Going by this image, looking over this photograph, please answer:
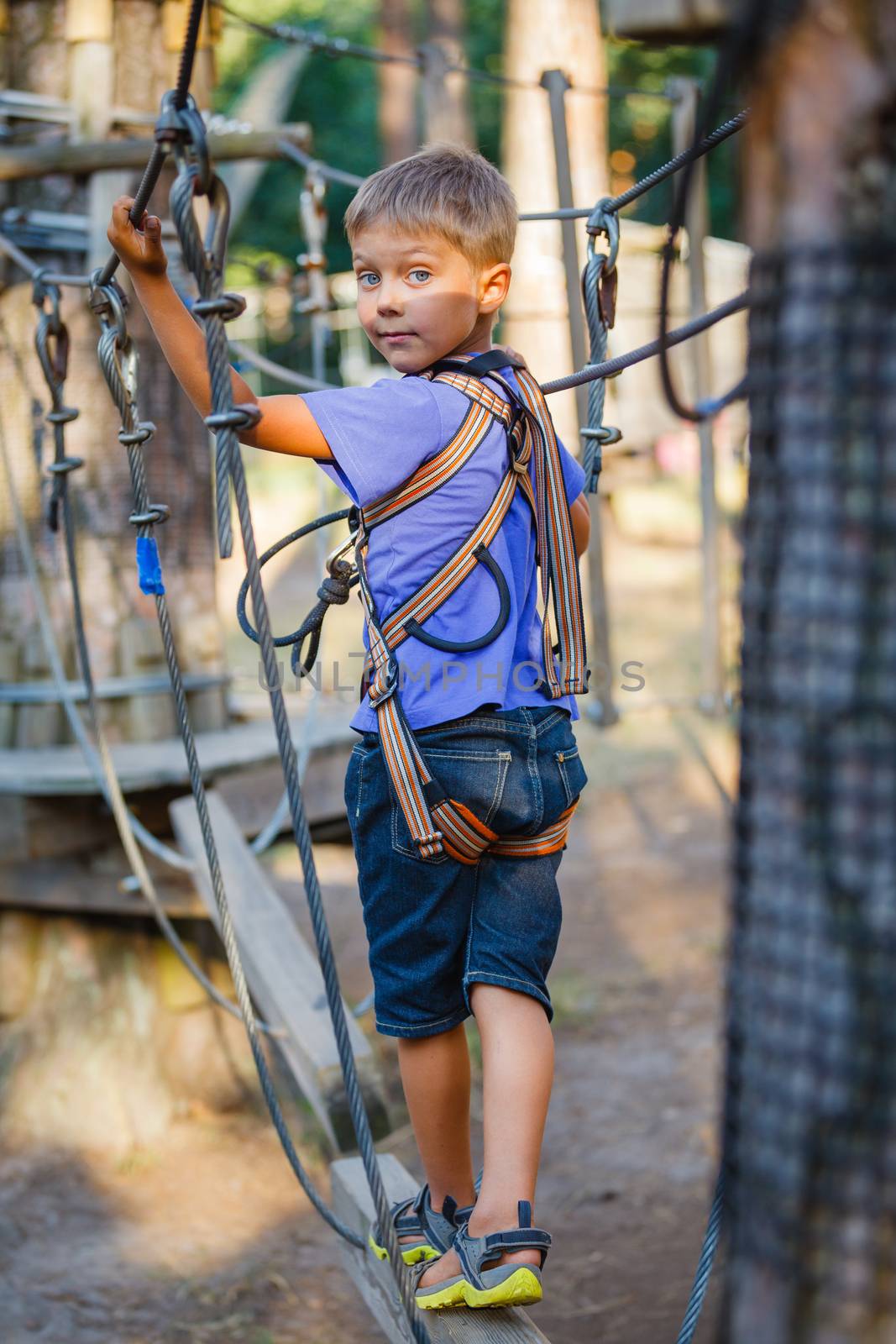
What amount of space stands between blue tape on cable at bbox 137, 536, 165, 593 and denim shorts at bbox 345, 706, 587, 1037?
0.32 meters

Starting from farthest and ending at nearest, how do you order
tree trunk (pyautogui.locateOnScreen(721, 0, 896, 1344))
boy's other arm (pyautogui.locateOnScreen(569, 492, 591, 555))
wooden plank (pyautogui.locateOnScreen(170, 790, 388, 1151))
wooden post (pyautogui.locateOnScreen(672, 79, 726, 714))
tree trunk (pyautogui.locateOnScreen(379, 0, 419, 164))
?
tree trunk (pyautogui.locateOnScreen(379, 0, 419, 164)) < wooden post (pyautogui.locateOnScreen(672, 79, 726, 714)) < wooden plank (pyautogui.locateOnScreen(170, 790, 388, 1151)) < boy's other arm (pyautogui.locateOnScreen(569, 492, 591, 555)) < tree trunk (pyautogui.locateOnScreen(721, 0, 896, 1344))

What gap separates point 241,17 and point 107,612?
1573mm

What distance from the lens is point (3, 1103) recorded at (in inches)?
137

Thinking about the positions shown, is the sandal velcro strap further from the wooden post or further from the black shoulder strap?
the wooden post

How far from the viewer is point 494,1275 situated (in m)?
1.55

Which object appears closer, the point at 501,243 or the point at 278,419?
the point at 278,419

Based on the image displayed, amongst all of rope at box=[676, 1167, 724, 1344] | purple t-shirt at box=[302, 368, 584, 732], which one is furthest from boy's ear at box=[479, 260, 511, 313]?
rope at box=[676, 1167, 724, 1344]

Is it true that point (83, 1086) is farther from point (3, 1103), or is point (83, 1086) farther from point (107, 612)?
point (107, 612)

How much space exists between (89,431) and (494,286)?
1971 millimetres

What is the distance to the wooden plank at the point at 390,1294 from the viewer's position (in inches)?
62.2

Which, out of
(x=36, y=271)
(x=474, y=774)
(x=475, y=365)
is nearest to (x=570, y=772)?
(x=474, y=774)

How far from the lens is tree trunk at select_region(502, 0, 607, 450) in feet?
18.0

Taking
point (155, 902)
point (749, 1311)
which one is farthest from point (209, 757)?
point (749, 1311)

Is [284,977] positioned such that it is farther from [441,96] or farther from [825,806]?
[441,96]
